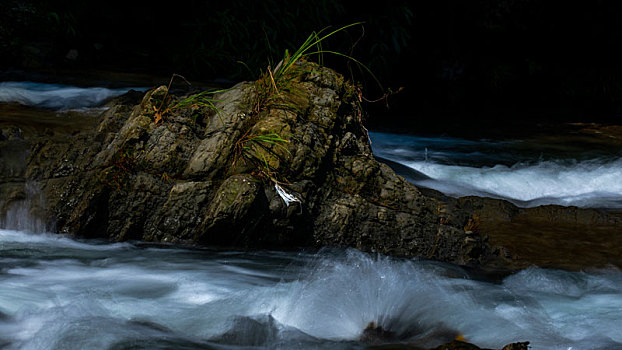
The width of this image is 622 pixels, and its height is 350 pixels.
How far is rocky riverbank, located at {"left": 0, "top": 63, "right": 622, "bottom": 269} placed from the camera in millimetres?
3586

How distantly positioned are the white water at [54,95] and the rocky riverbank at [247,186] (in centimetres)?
273

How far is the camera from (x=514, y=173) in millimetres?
6230

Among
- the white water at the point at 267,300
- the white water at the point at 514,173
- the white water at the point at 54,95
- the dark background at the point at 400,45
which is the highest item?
the dark background at the point at 400,45

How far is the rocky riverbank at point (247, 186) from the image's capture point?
3.59 metres

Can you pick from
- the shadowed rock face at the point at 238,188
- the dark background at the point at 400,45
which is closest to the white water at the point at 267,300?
the shadowed rock face at the point at 238,188

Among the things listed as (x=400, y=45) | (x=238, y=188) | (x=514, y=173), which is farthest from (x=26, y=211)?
(x=400, y=45)

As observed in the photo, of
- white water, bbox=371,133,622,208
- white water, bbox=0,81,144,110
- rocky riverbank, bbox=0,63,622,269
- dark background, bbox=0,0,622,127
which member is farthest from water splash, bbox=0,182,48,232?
dark background, bbox=0,0,622,127

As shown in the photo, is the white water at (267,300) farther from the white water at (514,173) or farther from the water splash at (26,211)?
the white water at (514,173)

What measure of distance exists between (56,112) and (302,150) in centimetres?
346

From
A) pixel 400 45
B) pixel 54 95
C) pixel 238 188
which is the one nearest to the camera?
pixel 238 188

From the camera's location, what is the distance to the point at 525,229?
14.3ft

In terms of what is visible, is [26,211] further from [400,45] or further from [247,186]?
[400,45]

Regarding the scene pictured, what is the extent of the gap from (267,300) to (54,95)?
196 inches

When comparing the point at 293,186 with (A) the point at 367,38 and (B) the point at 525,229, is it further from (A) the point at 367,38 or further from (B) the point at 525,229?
(A) the point at 367,38
